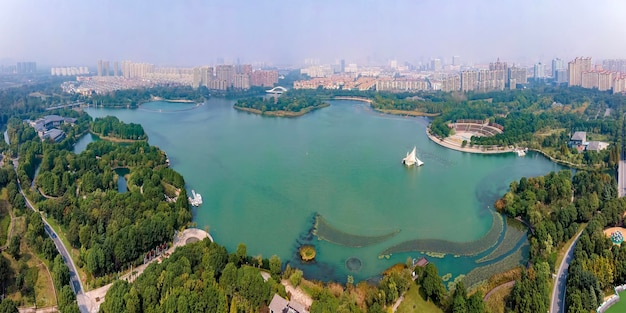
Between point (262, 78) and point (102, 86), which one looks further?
point (262, 78)

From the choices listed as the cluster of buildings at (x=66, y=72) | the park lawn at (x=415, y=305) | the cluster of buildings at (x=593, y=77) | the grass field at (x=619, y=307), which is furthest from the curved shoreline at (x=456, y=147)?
the cluster of buildings at (x=66, y=72)

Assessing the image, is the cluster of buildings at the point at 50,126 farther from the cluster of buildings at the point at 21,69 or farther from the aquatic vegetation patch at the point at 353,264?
the cluster of buildings at the point at 21,69

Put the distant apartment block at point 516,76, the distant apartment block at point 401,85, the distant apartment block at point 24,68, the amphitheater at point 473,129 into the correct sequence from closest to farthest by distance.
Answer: the amphitheater at point 473,129 → the distant apartment block at point 516,76 → the distant apartment block at point 401,85 → the distant apartment block at point 24,68

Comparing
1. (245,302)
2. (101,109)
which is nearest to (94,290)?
(245,302)

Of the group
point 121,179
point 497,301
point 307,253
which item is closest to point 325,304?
point 307,253

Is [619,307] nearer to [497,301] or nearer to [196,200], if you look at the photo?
[497,301]

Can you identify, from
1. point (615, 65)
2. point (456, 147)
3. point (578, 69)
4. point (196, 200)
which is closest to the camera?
point (196, 200)
